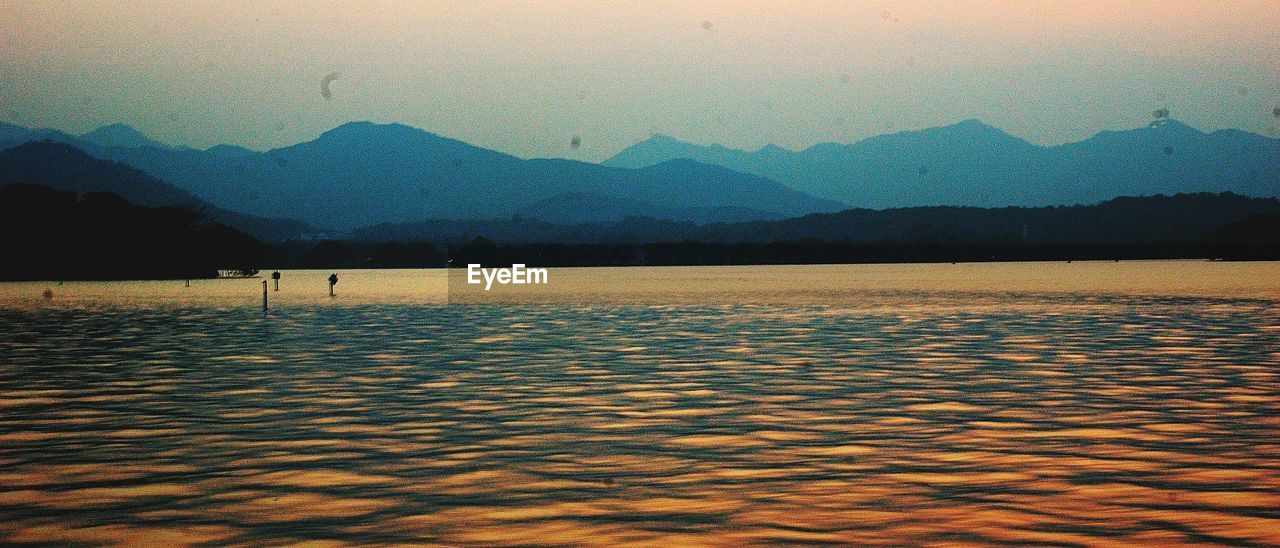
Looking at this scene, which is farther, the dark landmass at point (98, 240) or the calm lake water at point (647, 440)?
the dark landmass at point (98, 240)

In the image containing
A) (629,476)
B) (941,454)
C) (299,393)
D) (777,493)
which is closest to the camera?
(777,493)

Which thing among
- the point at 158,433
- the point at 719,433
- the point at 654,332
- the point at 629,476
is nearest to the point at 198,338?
the point at 654,332

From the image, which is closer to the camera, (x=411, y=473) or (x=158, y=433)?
(x=411, y=473)

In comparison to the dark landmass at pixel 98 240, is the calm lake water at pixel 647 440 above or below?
below

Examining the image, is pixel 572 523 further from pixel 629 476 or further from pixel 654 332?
pixel 654 332

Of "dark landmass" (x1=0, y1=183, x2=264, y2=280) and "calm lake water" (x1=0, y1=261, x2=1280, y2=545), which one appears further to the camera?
"dark landmass" (x1=0, y1=183, x2=264, y2=280)

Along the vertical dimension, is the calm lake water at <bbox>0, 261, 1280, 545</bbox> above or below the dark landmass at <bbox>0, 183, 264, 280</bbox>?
below
